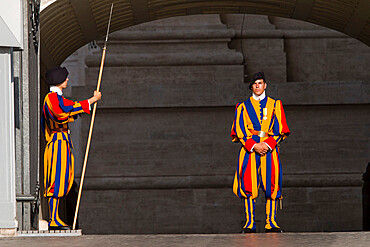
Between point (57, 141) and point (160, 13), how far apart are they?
4.74m

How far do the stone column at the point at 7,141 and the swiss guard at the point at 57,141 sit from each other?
0.52m

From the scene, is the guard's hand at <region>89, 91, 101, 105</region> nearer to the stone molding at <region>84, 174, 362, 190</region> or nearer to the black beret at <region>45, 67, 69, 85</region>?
the black beret at <region>45, 67, 69, 85</region>

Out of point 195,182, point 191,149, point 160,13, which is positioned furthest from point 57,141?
point 191,149

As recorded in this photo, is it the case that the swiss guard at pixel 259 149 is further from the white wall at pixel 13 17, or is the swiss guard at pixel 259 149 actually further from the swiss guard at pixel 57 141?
the white wall at pixel 13 17

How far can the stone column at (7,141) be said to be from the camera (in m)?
8.53

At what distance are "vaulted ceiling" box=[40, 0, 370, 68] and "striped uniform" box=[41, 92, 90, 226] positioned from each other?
2351mm

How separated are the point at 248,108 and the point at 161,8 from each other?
3.94 meters

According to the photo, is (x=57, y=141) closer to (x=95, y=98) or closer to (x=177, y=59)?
(x=95, y=98)

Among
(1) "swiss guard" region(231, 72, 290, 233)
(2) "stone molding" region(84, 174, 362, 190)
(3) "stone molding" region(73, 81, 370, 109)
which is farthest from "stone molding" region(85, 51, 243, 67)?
(1) "swiss guard" region(231, 72, 290, 233)

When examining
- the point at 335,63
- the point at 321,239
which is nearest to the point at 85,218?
the point at 335,63

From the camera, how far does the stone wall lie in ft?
57.8

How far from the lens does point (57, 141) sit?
361 inches

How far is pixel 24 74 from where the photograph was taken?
9.16 meters

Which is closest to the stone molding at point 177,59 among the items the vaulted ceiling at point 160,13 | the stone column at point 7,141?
the vaulted ceiling at point 160,13
